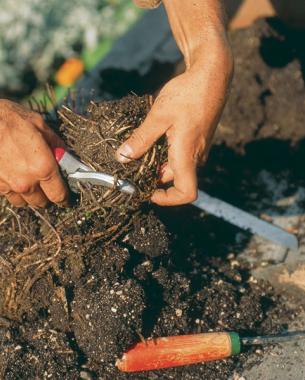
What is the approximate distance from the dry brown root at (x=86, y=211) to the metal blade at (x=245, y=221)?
0.48 meters

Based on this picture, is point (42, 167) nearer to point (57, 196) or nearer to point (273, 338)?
point (57, 196)

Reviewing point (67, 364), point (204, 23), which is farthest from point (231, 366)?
point (204, 23)

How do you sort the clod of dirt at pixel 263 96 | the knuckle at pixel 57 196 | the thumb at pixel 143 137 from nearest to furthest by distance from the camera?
the thumb at pixel 143 137, the knuckle at pixel 57 196, the clod of dirt at pixel 263 96

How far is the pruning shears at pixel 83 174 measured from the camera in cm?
167

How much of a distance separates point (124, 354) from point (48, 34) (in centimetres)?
229

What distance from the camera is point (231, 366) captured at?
5.97 feet

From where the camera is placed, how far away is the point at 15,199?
5.94 feet

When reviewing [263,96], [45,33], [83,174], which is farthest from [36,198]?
[45,33]

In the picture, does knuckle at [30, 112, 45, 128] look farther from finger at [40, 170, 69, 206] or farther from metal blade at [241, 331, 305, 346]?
metal blade at [241, 331, 305, 346]

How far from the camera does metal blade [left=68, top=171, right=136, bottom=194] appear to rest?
1.67 m

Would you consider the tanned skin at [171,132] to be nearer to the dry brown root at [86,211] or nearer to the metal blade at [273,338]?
A: the dry brown root at [86,211]

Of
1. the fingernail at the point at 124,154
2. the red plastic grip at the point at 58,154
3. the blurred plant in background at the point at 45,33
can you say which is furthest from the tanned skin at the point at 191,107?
the blurred plant in background at the point at 45,33

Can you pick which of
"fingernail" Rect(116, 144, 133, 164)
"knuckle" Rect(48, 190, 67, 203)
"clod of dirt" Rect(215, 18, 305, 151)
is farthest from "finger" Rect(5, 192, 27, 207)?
"clod of dirt" Rect(215, 18, 305, 151)

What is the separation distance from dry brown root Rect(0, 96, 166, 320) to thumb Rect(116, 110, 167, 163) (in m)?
0.05
